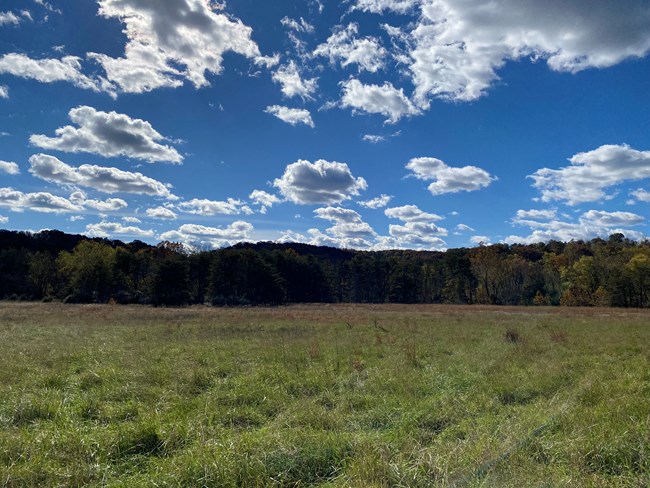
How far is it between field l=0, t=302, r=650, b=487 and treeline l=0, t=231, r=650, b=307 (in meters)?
58.1

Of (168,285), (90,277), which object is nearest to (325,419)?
(168,285)

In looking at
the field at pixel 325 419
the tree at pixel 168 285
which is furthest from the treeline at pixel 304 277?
the field at pixel 325 419

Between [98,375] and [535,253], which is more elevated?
[535,253]

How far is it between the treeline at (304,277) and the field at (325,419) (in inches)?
2287

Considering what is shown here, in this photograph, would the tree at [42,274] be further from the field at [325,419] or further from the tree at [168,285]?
the field at [325,419]

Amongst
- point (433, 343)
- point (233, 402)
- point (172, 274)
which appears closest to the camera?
point (233, 402)

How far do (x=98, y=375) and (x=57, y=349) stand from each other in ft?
20.2

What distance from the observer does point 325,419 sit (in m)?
6.95

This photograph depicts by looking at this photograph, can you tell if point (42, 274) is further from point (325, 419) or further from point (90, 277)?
point (325, 419)

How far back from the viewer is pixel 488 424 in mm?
6680

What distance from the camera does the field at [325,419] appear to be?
4906mm

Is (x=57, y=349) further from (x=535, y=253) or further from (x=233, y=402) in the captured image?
(x=535, y=253)

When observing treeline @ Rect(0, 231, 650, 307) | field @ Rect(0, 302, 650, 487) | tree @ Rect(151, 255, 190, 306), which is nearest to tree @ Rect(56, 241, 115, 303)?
treeline @ Rect(0, 231, 650, 307)

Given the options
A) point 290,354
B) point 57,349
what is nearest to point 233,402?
point 290,354
